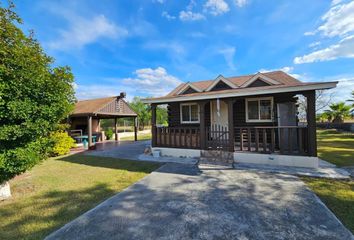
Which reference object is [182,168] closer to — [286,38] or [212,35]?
[212,35]

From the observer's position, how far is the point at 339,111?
79.4 feet

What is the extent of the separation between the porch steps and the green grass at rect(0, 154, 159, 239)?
2072mm

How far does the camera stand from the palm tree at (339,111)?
936 inches

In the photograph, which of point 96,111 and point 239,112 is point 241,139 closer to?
point 239,112

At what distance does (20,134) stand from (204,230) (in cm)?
435

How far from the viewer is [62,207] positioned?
3672 mm

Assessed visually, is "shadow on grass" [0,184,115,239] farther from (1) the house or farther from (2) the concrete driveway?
(1) the house

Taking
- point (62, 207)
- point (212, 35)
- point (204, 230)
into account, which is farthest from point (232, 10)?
point (62, 207)

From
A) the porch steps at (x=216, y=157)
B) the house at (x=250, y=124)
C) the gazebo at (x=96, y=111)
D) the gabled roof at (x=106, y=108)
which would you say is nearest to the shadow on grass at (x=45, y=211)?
the porch steps at (x=216, y=157)

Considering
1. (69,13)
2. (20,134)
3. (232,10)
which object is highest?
(232,10)

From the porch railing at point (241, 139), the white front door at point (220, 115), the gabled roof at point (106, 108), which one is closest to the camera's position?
the porch railing at point (241, 139)

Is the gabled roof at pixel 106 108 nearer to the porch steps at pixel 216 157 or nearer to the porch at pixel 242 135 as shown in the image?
the porch at pixel 242 135

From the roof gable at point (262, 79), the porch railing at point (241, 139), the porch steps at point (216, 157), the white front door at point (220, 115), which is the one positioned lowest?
the porch steps at point (216, 157)

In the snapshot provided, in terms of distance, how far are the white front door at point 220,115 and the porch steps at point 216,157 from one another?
95.8 inches
